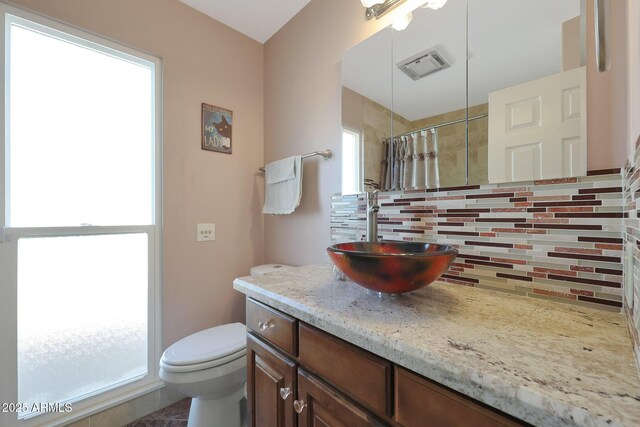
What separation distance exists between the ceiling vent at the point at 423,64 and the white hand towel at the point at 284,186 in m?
0.75

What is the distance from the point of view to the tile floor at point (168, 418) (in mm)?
1401

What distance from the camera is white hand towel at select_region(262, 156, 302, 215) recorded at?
162 centimetres

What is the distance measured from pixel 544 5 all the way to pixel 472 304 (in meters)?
0.92

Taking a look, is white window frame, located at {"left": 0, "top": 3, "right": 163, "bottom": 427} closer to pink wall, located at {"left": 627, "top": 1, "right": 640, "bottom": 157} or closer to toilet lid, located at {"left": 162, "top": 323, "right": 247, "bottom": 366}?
toilet lid, located at {"left": 162, "top": 323, "right": 247, "bottom": 366}

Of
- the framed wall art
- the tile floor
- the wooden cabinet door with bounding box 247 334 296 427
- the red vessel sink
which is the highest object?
the framed wall art

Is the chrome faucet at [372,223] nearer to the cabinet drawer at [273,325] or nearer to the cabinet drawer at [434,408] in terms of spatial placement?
the cabinet drawer at [273,325]

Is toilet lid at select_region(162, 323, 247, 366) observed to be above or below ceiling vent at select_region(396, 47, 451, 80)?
below

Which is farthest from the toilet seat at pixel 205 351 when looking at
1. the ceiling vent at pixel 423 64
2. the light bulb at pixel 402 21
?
the light bulb at pixel 402 21

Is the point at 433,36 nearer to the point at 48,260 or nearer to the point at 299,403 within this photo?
the point at 299,403

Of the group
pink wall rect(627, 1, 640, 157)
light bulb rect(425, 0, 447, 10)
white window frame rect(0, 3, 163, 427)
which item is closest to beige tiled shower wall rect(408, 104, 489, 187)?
pink wall rect(627, 1, 640, 157)

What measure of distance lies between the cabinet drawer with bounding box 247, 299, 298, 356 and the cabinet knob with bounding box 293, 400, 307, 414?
12cm

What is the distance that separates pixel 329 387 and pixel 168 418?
1.40m

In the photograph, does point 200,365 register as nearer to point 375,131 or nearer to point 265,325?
point 265,325

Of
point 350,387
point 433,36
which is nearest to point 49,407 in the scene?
point 350,387
